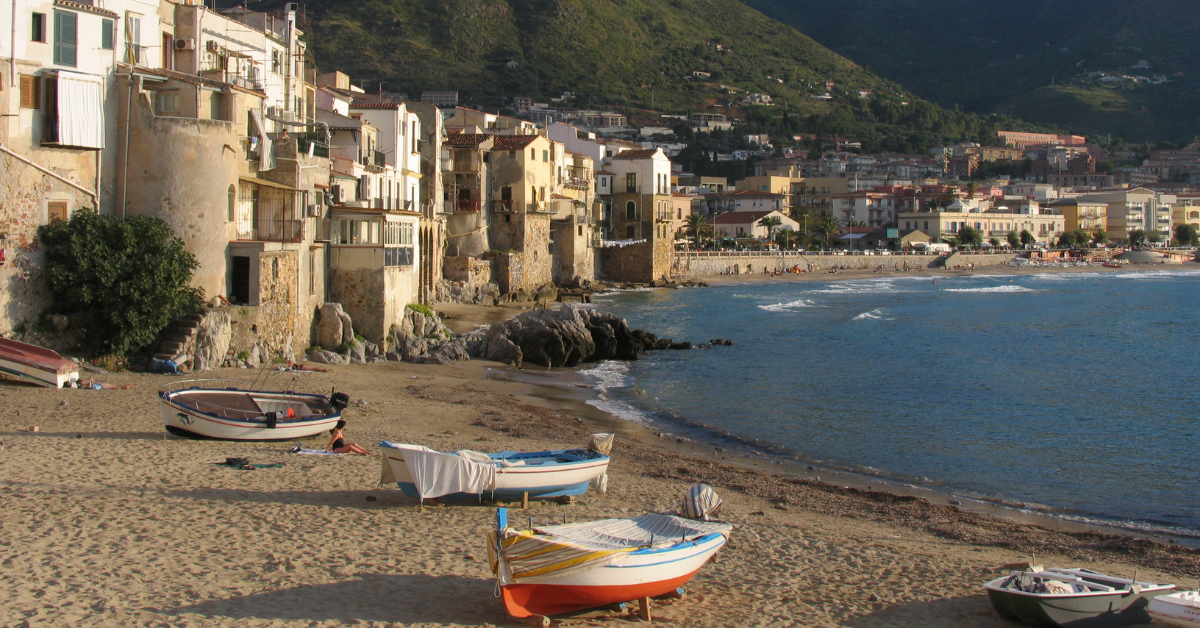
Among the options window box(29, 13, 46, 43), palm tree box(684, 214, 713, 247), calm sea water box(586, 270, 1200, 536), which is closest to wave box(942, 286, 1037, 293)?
calm sea water box(586, 270, 1200, 536)

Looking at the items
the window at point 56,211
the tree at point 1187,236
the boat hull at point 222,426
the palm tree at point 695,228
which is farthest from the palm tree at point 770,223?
the boat hull at point 222,426

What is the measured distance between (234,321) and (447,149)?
107 ft

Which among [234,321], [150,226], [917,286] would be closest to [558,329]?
[234,321]

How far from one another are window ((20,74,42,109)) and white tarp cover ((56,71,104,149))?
44cm

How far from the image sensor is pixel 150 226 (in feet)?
76.0

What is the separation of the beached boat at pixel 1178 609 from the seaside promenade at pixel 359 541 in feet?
5.78

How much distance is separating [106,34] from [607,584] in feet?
67.0

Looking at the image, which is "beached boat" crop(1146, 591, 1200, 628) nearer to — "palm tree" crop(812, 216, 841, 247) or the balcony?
the balcony

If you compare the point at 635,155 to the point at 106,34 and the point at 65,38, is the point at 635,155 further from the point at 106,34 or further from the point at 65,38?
the point at 65,38

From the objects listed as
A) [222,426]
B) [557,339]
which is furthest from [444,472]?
[557,339]

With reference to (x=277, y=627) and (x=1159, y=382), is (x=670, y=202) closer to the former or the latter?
(x=1159, y=382)

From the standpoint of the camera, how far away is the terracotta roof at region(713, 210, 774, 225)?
11582 centimetres

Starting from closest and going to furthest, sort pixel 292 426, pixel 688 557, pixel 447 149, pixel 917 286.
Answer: pixel 688 557 < pixel 292 426 < pixel 447 149 < pixel 917 286

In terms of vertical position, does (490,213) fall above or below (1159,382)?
above
